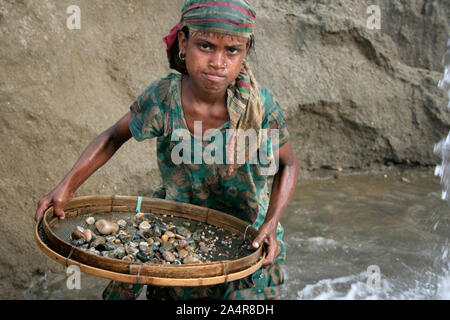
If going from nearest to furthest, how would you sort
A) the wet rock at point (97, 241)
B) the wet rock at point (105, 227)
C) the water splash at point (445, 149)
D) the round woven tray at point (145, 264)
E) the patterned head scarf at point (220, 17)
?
the round woven tray at point (145, 264), the patterned head scarf at point (220, 17), the wet rock at point (97, 241), the wet rock at point (105, 227), the water splash at point (445, 149)

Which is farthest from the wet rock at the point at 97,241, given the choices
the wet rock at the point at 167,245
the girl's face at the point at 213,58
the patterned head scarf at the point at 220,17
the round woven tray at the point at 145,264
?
the patterned head scarf at the point at 220,17

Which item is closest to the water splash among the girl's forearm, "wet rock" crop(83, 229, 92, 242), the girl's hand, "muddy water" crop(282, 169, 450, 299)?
"muddy water" crop(282, 169, 450, 299)

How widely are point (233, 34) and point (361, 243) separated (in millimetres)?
2443

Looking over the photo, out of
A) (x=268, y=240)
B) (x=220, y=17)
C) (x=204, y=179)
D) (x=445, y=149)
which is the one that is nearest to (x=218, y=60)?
(x=220, y=17)

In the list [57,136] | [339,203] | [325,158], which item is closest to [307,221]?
[339,203]

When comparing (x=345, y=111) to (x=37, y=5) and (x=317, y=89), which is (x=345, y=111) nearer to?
(x=317, y=89)

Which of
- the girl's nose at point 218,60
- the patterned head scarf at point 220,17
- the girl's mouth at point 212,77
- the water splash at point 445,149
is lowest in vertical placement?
the water splash at point 445,149

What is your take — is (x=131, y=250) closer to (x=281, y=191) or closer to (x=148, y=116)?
(x=148, y=116)

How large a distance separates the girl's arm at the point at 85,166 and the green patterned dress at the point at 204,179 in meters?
0.11

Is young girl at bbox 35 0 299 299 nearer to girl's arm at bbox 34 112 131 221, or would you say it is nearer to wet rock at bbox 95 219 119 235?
girl's arm at bbox 34 112 131 221

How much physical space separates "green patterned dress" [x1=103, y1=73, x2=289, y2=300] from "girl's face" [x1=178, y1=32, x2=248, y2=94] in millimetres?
184

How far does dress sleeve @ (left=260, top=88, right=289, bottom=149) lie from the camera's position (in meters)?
1.95

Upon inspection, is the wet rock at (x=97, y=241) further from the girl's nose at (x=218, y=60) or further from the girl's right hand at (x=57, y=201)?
the girl's nose at (x=218, y=60)

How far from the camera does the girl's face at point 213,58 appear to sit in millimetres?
1748
